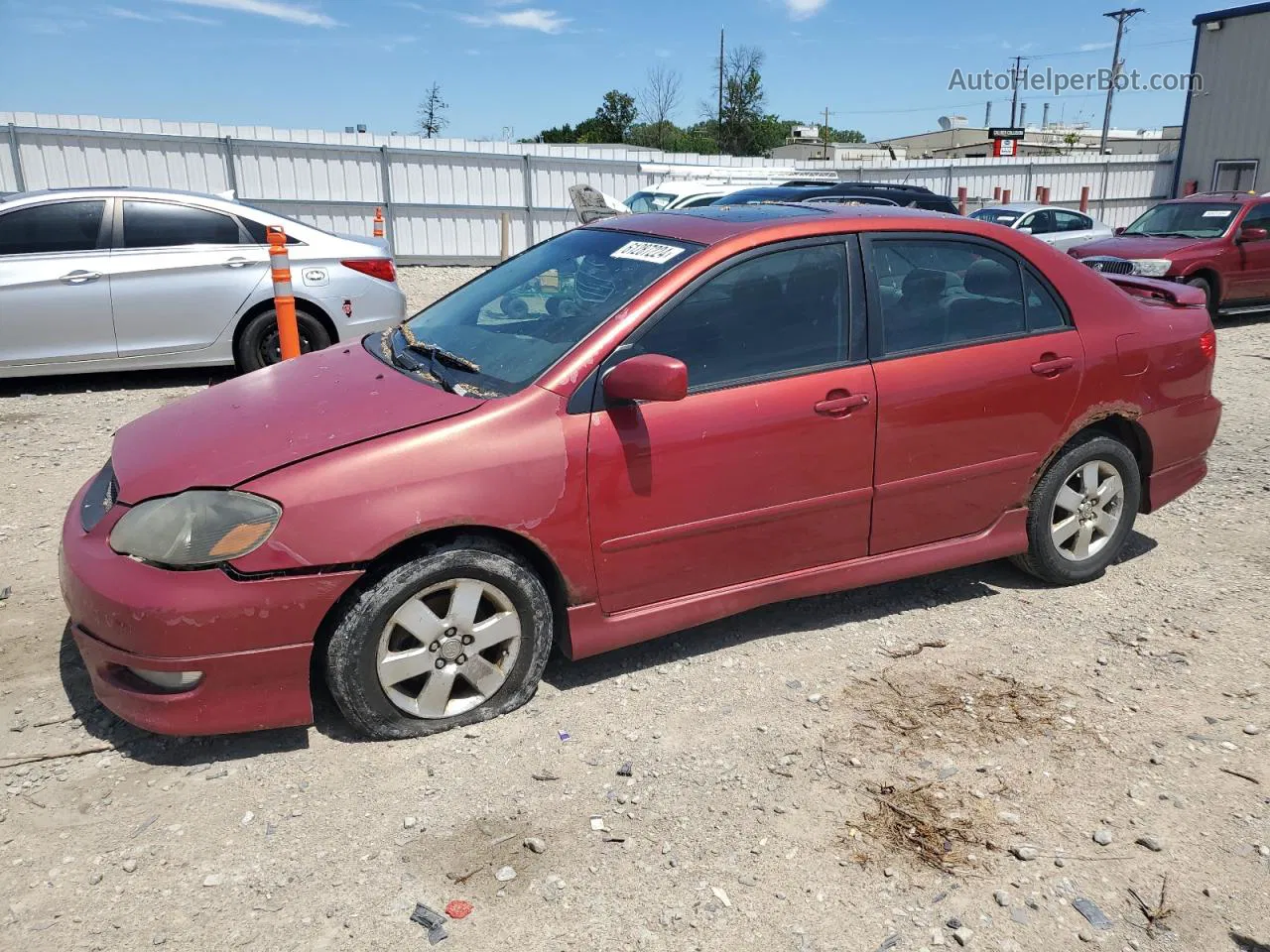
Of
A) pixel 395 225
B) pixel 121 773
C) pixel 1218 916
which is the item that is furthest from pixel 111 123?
pixel 1218 916

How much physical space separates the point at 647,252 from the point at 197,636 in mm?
2088

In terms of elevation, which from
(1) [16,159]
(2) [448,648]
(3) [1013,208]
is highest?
(1) [16,159]

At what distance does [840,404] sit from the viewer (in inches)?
142

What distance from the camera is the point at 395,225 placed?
1881 centimetres

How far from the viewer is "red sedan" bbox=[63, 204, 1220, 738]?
2938 millimetres

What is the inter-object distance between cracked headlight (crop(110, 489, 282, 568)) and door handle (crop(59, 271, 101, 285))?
17.7 feet

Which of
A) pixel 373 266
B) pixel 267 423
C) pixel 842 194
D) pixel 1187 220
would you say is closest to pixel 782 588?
pixel 267 423

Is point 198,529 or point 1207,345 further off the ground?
point 1207,345

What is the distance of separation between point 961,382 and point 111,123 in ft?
57.7

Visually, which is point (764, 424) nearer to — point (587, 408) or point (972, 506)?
point (587, 408)

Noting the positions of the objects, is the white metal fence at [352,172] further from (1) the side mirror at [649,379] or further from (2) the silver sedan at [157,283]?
(1) the side mirror at [649,379]

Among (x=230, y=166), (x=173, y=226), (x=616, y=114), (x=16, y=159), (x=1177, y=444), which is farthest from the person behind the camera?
(x=616, y=114)

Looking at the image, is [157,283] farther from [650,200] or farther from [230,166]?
[230,166]

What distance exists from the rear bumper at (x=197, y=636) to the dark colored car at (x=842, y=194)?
735cm
